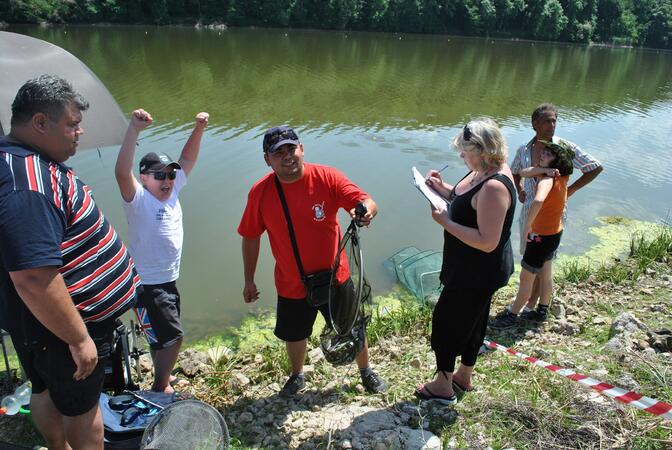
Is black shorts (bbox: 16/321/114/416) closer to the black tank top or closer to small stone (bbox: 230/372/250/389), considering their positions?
small stone (bbox: 230/372/250/389)

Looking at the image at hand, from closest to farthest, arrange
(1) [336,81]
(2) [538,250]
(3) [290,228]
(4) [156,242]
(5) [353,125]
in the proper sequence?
(3) [290,228] < (4) [156,242] < (2) [538,250] < (5) [353,125] < (1) [336,81]

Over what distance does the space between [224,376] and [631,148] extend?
42.9ft

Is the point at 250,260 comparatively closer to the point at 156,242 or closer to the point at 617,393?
the point at 156,242

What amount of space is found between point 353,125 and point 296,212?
35.3ft

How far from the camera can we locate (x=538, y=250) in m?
4.09

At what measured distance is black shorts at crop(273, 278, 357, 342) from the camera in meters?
3.06

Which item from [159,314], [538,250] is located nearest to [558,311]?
[538,250]

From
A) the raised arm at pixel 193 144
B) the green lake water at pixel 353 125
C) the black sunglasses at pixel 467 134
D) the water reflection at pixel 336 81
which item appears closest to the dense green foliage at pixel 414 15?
the water reflection at pixel 336 81

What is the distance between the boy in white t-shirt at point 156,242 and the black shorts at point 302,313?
711 mm

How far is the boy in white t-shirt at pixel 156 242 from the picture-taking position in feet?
9.98

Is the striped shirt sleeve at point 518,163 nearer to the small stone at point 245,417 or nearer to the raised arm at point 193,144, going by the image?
the raised arm at point 193,144

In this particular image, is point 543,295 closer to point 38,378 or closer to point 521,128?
point 38,378

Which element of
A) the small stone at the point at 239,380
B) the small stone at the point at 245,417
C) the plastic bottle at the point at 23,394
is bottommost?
the small stone at the point at 239,380

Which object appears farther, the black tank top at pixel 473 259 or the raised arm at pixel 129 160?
the raised arm at pixel 129 160
